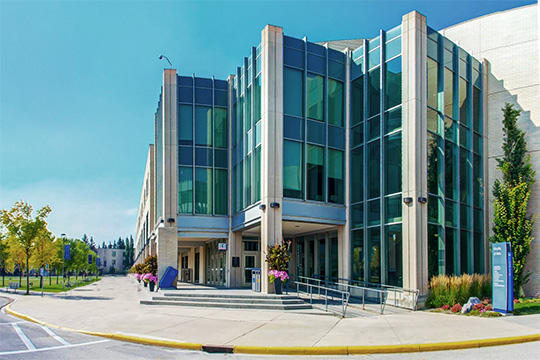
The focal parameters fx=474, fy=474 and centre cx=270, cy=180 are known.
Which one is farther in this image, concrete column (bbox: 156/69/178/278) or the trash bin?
concrete column (bbox: 156/69/178/278)

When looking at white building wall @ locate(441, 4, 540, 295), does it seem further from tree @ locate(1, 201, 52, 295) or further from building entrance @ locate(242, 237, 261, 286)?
tree @ locate(1, 201, 52, 295)

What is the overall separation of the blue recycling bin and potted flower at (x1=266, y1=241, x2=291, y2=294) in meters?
8.71

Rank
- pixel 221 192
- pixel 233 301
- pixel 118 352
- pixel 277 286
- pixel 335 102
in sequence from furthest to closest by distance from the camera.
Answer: pixel 221 192
pixel 335 102
pixel 277 286
pixel 233 301
pixel 118 352

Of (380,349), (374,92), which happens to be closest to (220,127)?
(374,92)

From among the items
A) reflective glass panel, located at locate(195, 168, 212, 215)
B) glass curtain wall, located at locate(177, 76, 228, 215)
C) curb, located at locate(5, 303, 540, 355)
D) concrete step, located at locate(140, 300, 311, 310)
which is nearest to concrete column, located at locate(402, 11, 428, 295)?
concrete step, located at locate(140, 300, 311, 310)

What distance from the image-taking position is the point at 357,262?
22.0 metres

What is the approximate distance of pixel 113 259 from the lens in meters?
166

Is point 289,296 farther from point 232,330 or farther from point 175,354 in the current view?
point 175,354

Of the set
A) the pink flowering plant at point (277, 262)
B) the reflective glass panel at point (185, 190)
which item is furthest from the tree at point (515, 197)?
the reflective glass panel at point (185, 190)

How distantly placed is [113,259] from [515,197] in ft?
527

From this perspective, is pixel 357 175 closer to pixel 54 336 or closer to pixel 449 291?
pixel 449 291

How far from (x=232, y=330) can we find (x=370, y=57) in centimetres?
1472

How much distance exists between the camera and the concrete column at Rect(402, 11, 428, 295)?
18.7m

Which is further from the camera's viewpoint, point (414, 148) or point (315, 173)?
point (315, 173)
